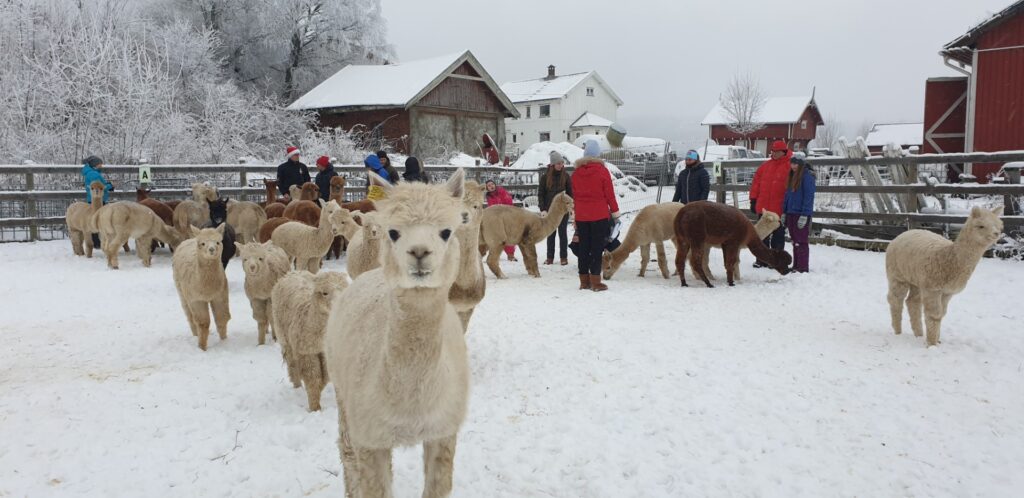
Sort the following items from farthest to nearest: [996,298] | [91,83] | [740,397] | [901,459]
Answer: [91,83]
[996,298]
[740,397]
[901,459]

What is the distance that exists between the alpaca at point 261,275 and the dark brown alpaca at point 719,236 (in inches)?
231

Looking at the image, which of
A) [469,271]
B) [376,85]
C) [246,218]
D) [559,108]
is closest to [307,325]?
[469,271]

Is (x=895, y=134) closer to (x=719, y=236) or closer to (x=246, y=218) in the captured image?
(x=719, y=236)

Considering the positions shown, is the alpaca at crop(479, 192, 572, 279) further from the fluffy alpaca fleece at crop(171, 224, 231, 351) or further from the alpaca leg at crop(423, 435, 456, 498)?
the alpaca leg at crop(423, 435, 456, 498)

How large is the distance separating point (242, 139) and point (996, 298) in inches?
957

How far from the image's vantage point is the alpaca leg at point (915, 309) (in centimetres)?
579

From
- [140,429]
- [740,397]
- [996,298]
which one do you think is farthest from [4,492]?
[996,298]

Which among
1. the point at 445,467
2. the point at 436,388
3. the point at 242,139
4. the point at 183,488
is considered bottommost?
the point at 183,488

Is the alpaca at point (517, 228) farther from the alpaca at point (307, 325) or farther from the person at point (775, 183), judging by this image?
the alpaca at point (307, 325)

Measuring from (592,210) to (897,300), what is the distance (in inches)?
156

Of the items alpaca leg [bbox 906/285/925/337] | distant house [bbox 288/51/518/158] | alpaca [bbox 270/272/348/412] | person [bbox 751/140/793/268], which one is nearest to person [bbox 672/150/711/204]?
person [bbox 751/140/793/268]

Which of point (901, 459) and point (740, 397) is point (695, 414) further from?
point (901, 459)

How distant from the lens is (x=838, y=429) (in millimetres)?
3932

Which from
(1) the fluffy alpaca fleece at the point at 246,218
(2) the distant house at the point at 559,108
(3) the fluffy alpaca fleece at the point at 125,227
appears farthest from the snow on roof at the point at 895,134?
(3) the fluffy alpaca fleece at the point at 125,227
